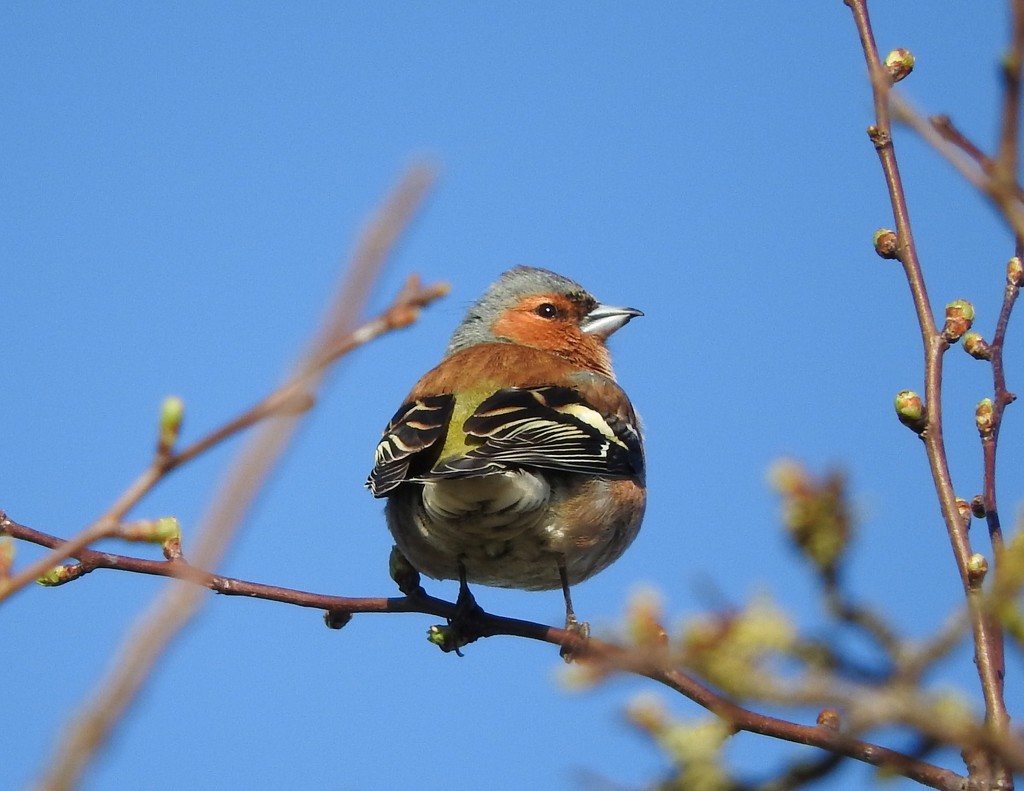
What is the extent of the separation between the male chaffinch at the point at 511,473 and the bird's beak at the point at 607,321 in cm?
99

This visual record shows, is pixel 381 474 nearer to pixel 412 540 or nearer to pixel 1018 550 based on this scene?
pixel 412 540

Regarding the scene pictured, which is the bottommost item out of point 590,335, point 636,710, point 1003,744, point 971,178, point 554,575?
Answer: point 1003,744

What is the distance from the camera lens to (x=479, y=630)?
5.43m

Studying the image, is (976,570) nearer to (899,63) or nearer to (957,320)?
(957,320)

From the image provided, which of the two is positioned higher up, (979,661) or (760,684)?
(979,661)

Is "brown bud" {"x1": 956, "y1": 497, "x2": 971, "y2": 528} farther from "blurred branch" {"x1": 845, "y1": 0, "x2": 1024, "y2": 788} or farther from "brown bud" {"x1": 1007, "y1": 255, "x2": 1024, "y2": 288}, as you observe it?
"brown bud" {"x1": 1007, "y1": 255, "x2": 1024, "y2": 288}

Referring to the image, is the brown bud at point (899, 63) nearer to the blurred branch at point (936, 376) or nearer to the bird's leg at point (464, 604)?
the blurred branch at point (936, 376)

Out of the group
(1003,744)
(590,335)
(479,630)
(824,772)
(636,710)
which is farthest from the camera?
(590,335)

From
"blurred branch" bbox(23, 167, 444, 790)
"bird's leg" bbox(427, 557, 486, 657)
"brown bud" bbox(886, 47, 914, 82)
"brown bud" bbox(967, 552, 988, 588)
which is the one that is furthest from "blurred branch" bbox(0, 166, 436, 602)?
"bird's leg" bbox(427, 557, 486, 657)

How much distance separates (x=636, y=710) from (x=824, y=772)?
402 millimetres

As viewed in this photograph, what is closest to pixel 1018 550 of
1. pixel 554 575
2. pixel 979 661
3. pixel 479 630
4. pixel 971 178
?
pixel 971 178

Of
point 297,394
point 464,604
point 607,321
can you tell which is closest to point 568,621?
point 464,604

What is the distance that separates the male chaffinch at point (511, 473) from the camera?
18.9ft

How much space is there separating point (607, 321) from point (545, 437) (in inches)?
98.3
